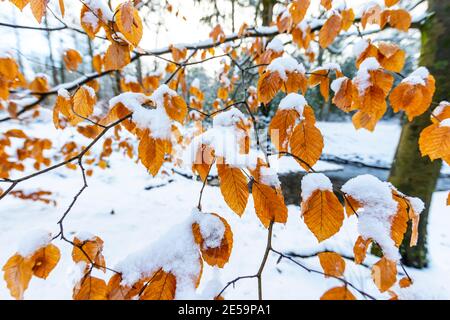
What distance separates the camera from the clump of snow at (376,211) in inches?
22.1

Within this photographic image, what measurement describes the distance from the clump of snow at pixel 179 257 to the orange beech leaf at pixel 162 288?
0.03 feet

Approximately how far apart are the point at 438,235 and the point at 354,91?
3245 millimetres

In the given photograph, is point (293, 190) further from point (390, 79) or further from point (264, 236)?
point (390, 79)

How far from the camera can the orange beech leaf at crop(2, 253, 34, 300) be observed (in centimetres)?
59

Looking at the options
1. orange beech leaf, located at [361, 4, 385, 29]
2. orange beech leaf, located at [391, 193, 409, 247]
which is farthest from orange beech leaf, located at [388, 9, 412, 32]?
orange beech leaf, located at [391, 193, 409, 247]

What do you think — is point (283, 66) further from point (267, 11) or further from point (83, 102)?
point (267, 11)

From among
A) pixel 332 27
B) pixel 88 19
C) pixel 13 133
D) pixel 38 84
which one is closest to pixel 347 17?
pixel 332 27

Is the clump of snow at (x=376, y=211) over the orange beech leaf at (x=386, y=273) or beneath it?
over

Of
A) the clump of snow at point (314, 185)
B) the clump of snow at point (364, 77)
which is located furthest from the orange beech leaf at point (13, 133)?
the clump of snow at point (364, 77)

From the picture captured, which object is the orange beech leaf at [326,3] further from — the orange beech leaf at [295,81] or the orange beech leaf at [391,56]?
the orange beech leaf at [295,81]

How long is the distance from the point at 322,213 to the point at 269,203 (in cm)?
14

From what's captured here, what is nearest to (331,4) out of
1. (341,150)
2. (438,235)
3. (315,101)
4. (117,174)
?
(438,235)

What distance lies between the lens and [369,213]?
1.94ft

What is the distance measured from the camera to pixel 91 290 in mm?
656
